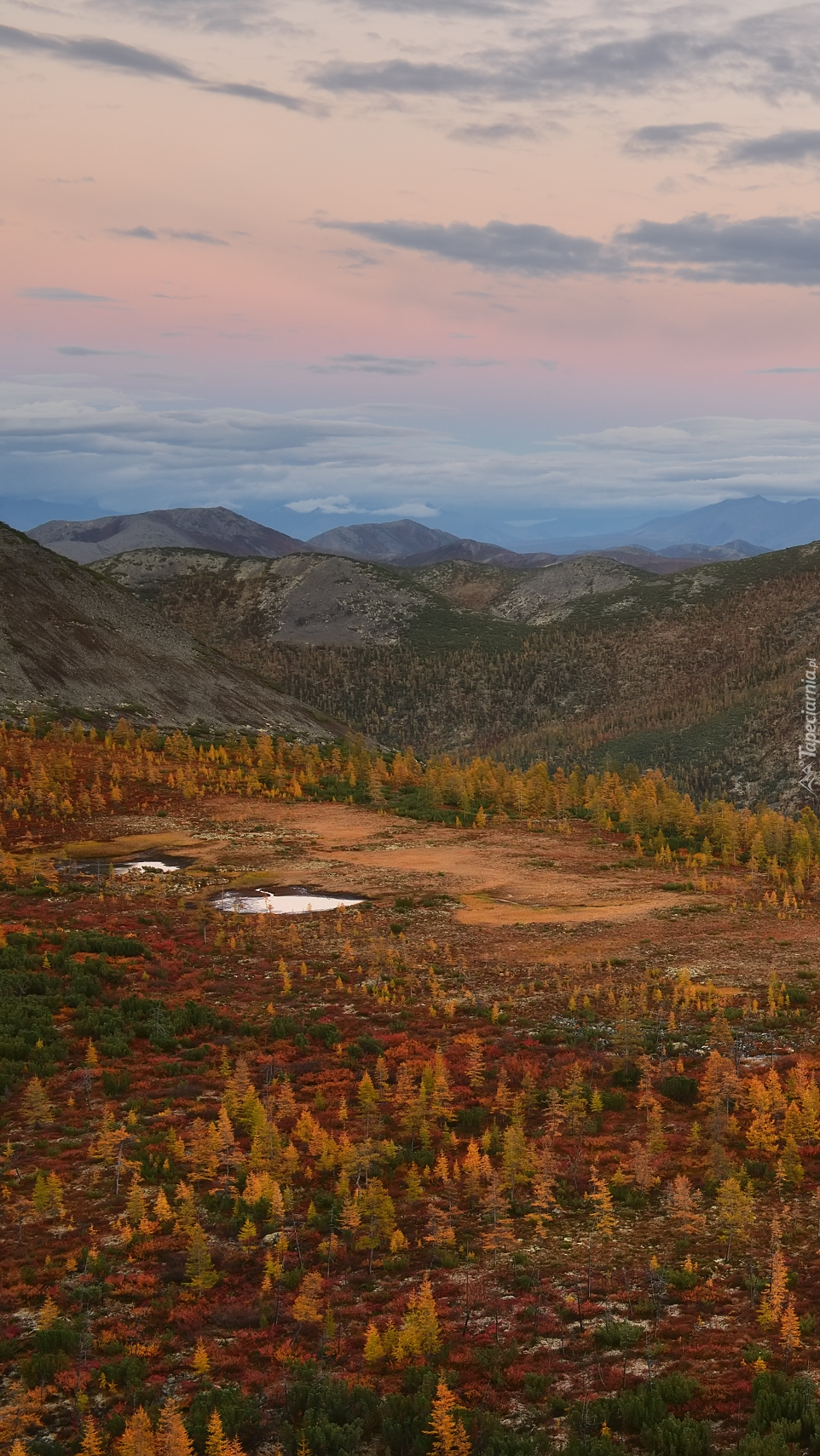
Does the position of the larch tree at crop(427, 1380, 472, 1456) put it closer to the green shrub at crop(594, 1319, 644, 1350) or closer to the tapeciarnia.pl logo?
the green shrub at crop(594, 1319, 644, 1350)

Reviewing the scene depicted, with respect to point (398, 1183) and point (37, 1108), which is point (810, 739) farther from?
point (37, 1108)

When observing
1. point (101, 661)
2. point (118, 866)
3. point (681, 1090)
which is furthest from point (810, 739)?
point (681, 1090)

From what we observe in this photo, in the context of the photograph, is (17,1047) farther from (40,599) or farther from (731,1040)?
(40,599)

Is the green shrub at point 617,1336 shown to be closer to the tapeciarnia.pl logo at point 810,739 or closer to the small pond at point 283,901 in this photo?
the small pond at point 283,901

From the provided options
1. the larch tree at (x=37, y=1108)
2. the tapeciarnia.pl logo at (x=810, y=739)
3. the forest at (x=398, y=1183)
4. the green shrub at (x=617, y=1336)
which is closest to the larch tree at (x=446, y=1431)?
the forest at (x=398, y=1183)

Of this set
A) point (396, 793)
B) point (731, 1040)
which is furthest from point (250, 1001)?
point (396, 793)

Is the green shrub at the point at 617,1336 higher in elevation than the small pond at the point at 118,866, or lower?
lower
